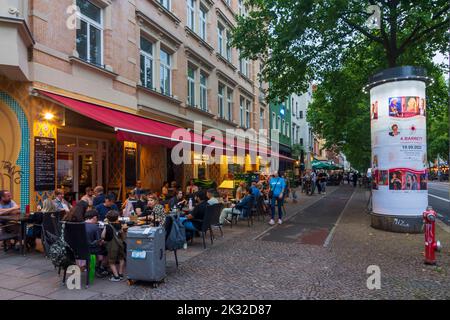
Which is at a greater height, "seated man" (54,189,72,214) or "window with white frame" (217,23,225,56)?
"window with white frame" (217,23,225,56)

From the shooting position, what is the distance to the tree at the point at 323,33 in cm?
1110

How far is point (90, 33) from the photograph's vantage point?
424 inches

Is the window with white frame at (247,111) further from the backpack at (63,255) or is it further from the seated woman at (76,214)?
the backpack at (63,255)

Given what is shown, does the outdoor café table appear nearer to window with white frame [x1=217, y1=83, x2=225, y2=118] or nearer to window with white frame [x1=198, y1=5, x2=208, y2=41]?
window with white frame [x1=198, y1=5, x2=208, y2=41]

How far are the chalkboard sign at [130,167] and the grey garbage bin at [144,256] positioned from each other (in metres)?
7.08

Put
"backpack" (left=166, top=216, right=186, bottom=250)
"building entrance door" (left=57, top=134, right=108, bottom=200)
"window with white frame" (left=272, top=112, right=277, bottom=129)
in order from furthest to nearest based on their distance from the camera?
"window with white frame" (left=272, top=112, right=277, bottom=129), "building entrance door" (left=57, top=134, right=108, bottom=200), "backpack" (left=166, top=216, right=186, bottom=250)

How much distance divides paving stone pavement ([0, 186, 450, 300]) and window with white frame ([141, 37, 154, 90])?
24.3ft

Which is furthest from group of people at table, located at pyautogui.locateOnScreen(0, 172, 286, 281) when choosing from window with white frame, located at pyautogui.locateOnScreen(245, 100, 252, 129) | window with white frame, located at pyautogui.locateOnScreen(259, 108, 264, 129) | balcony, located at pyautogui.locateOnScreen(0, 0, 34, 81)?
window with white frame, located at pyautogui.locateOnScreen(259, 108, 264, 129)

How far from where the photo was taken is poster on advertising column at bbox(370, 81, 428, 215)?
31.8 ft

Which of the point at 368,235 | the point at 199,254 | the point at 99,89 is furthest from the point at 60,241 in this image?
the point at 368,235

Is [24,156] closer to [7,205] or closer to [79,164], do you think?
[7,205]

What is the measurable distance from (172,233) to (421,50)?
13.7 metres

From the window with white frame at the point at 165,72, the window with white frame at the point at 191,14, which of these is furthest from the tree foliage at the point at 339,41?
the window with white frame at the point at 191,14
